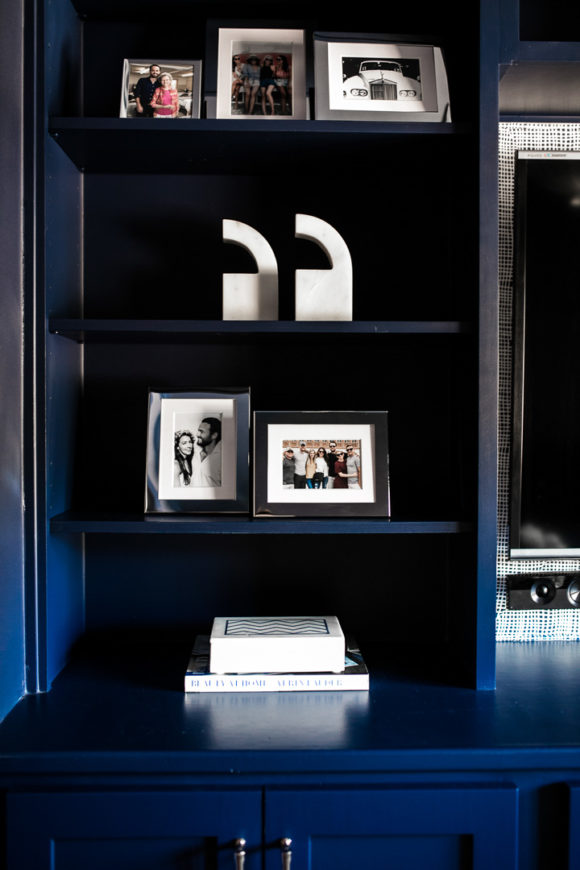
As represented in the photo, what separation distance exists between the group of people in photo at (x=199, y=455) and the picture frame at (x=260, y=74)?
71 cm

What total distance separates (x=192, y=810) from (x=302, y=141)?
1353 millimetres

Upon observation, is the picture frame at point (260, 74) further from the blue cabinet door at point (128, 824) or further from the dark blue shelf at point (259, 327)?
the blue cabinet door at point (128, 824)

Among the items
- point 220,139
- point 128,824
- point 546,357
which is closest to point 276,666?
point 128,824

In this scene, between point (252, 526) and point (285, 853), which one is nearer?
point (285, 853)

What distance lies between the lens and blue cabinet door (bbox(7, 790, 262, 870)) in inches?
48.4

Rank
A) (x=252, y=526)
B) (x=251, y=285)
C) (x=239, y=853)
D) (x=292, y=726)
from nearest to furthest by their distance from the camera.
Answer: (x=239, y=853), (x=292, y=726), (x=252, y=526), (x=251, y=285)

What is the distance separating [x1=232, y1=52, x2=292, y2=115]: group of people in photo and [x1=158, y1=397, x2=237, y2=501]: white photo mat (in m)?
0.67

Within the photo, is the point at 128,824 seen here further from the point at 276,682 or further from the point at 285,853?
the point at 276,682

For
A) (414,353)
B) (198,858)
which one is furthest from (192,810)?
(414,353)

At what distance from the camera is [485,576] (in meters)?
1.49

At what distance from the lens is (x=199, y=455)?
1.66 metres

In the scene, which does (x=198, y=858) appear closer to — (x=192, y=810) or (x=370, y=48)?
(x=192, y=810)

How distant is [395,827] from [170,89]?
159cm

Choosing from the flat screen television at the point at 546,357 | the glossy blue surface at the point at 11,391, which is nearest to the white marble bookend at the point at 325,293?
the flat screen television at the point at 546,357
